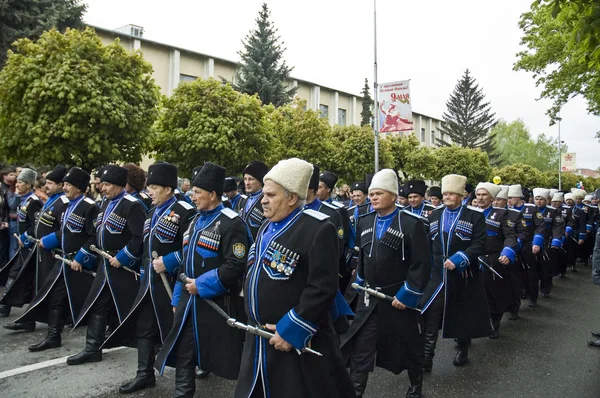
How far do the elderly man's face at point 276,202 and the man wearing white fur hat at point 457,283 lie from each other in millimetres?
3043

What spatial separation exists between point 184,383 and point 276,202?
181 cm

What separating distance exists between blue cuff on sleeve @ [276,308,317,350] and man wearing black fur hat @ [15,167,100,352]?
3.76 metres

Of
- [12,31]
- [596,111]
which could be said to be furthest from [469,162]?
[12,31]

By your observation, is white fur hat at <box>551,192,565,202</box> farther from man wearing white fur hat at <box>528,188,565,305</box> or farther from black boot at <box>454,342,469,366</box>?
black boot at <box>454,342,469,366</box>

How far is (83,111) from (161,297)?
337 inches

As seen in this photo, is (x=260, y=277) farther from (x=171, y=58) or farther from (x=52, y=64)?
(x=171, y=58)

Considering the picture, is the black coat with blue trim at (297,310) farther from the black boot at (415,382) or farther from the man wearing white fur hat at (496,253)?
the man wearing white fur hat at (496,253)

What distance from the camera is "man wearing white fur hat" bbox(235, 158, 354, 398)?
2938 millimetres

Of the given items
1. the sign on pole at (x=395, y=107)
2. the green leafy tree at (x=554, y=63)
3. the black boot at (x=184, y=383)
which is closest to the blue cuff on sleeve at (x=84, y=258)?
the black boot at (x=184, y=383)

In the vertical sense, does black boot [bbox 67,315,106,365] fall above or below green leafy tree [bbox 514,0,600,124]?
below

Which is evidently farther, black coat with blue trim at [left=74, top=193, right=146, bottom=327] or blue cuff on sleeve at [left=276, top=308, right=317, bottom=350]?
black coat with blue trim at [left=74, top=193, right=146, bottom=327]

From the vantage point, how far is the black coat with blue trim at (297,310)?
293cm

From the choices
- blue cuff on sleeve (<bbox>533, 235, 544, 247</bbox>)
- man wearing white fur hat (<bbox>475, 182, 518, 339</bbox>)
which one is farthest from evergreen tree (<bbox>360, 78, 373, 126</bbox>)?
man wearing white fur hat (<bbox>475, 182, 518, 339</bbox>)

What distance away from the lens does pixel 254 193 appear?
7.18 meters
